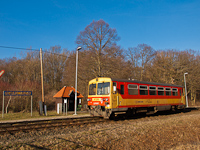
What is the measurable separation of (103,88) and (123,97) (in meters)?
1.59

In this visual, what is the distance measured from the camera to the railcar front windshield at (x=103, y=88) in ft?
42.4

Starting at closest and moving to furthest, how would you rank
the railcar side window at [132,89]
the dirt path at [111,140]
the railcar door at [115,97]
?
1. the dirt path at [111,140]
2. the railcar door at [115,97]
3. the railcar side window at [132,89]

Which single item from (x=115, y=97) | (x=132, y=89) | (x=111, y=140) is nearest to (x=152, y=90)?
(x=132, y=89)

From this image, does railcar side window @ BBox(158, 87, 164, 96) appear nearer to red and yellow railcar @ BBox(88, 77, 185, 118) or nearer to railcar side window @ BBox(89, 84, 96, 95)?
red and yellow railcar @ BBox(88, 77, 185, 118)

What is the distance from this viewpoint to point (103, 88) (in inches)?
523

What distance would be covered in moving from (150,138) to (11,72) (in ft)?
133

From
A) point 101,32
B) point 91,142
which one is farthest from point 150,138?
point 101,32

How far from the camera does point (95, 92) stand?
543 inches

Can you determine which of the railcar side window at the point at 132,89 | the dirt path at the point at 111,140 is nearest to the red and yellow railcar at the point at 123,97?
the railcar side window at the point at 132,89

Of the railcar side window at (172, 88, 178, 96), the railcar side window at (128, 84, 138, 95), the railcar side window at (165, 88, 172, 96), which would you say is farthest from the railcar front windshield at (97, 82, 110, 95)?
the railcar side window at (172, 88, 178, 96)

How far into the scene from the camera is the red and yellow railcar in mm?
12781

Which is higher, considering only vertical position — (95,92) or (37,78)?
(37,78)

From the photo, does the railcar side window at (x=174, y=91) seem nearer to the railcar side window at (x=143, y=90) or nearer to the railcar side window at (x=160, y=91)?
the railcar side window at (x=160, y=91)

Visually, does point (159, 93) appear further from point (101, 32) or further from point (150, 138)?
point (101, 32)
